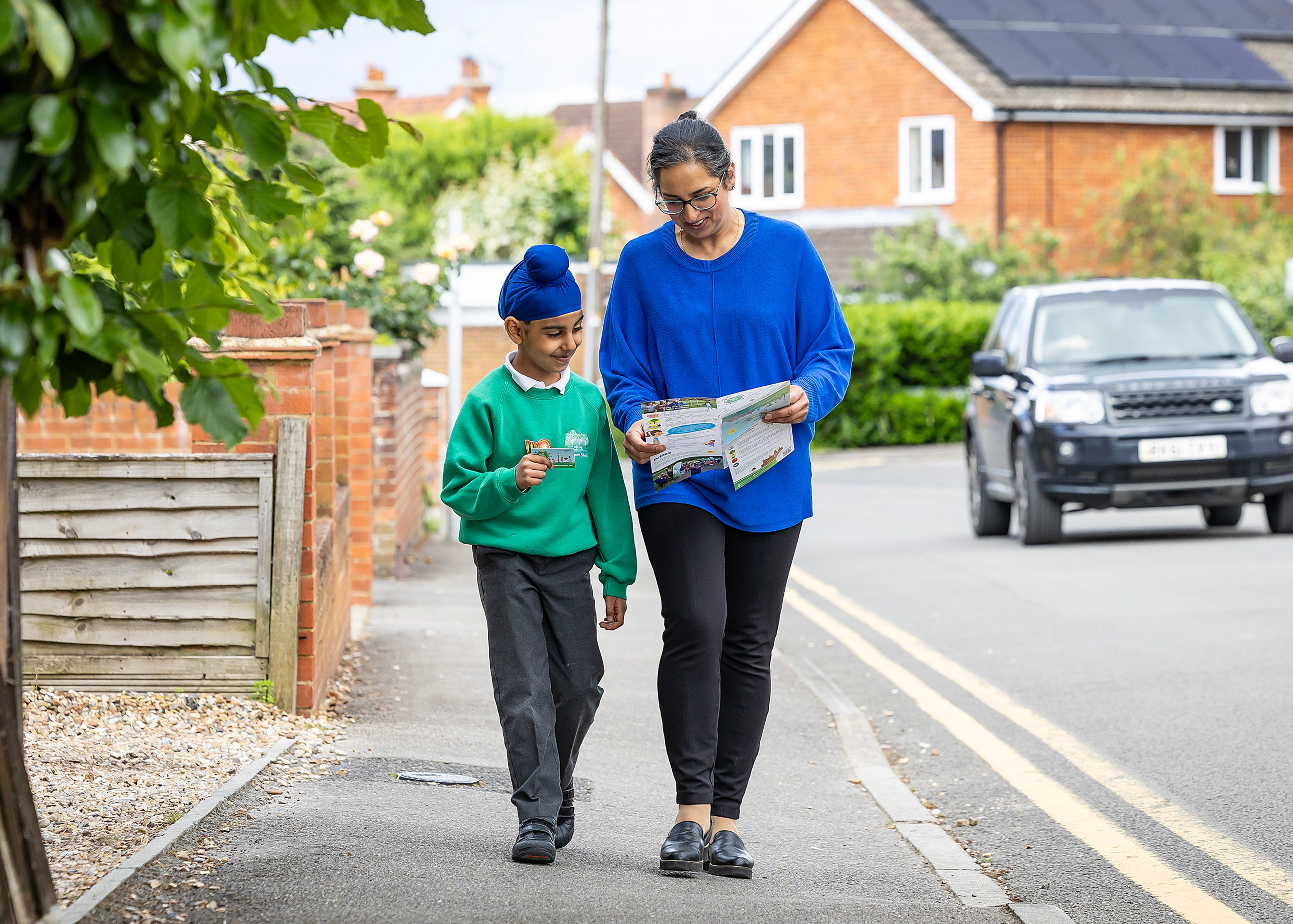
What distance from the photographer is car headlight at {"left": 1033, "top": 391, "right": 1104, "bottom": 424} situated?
12.0 metres

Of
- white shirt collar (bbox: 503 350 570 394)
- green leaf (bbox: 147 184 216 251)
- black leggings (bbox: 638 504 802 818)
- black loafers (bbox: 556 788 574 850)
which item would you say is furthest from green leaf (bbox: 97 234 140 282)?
black loafers (bbox: 556 788 574 850)

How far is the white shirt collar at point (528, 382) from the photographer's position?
4312 millimetres

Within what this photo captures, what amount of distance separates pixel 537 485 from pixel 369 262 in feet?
30.4

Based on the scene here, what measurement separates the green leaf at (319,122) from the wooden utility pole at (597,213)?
Result: 83.2ft

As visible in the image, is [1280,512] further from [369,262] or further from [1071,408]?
[369,262]

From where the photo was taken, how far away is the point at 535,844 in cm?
413

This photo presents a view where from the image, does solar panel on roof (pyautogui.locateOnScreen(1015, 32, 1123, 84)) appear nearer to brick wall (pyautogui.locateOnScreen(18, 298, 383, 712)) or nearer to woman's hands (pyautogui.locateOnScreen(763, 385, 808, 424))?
brick wall (pyautogui.locateOnScreen(18, 298, 383, 712))

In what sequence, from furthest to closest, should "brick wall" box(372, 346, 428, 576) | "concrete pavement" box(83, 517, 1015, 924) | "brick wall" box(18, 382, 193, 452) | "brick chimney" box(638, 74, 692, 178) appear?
"brick chimney" box(638, 74, 692, 178) < "brick wall" box(372, 346, 428, 576) < "brick wall" box(18, 382, 193, 452) < "concrete pavement" box(83, 517, 1015, 924)

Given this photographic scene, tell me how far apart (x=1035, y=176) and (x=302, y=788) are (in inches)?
1257

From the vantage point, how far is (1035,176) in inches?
1357

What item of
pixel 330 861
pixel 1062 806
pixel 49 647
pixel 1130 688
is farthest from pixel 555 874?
pixel 1130 688

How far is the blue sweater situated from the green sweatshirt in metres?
0.11

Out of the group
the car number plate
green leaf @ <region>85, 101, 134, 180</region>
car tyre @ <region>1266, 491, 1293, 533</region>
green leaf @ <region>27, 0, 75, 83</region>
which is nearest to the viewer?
green leaf @ <region>27, 0, 75, 83</region>

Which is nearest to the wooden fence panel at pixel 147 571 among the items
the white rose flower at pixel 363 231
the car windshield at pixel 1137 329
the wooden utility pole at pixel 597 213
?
the white rose flower at pixel 363 231
